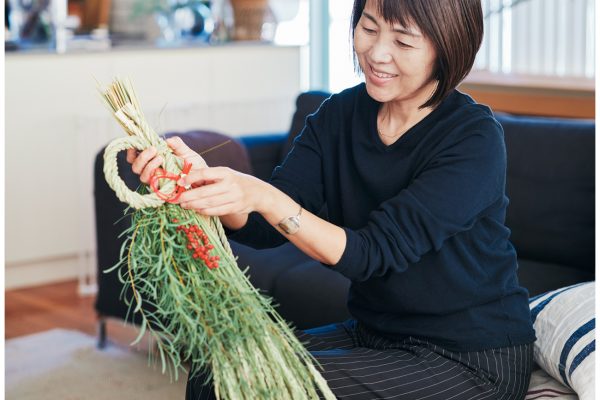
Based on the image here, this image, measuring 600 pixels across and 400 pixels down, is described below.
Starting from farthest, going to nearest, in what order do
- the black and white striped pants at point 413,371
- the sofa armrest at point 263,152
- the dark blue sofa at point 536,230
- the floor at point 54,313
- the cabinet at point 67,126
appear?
the cabinet at point 67,126 < the floor at point 54,313 < the sofa armrest at point 263,152 < the dark blue sofa at point 536,230 < the black and white striped pants at point 413,371

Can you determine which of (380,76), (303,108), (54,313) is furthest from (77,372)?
(380,76)

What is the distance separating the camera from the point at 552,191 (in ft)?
8.92

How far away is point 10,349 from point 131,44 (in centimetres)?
169

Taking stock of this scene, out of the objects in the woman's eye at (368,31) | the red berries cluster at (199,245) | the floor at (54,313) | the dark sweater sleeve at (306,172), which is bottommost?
the floor at (54,313)

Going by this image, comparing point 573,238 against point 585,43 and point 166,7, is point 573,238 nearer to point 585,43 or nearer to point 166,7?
point 585,43

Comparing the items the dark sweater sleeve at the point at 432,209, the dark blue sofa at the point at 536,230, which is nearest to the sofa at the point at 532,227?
the dark blue sofa at the point at 536,230

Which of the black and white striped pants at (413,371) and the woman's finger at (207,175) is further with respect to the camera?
the black and white striped pants at (413,371)

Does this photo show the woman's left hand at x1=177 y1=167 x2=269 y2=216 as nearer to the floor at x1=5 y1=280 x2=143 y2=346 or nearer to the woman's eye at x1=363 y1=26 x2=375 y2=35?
the woman's eye at x1=363 y1=26 x2=375 y2=35

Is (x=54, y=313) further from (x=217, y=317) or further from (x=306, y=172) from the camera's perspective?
(x=217, y=317)

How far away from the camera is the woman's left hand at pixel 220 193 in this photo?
1.41 m

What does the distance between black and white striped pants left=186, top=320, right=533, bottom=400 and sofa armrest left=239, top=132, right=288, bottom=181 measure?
4.99 ft

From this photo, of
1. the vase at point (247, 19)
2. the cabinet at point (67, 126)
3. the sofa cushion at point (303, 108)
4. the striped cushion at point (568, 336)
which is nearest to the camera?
the striped cushion at point (568, 336)

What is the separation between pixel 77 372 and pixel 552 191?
1528 mm

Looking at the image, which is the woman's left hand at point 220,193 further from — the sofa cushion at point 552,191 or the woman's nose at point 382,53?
the sofa cushion at point 552,191
